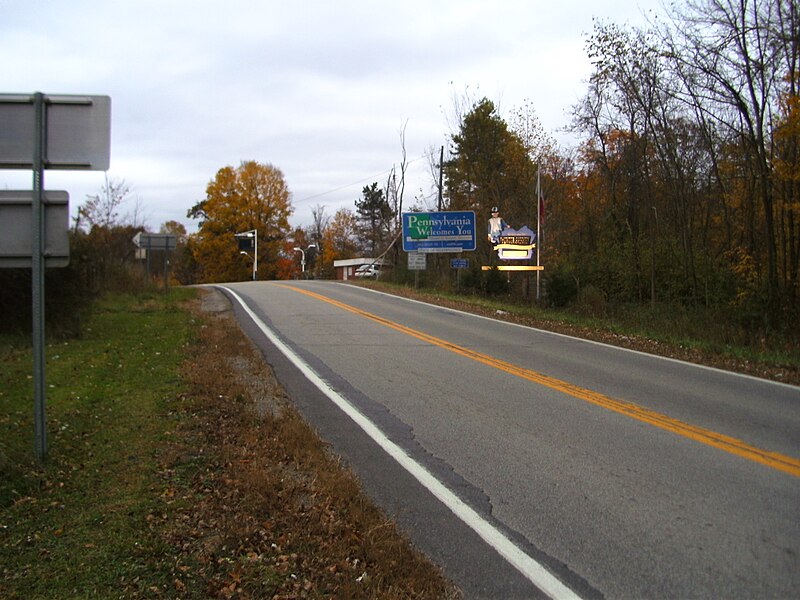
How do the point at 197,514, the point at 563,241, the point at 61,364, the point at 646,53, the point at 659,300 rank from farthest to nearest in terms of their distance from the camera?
the point at 563,241 < the point at 659,300 < the point at 646,53 < the point at 61,364 < the point at 197,514

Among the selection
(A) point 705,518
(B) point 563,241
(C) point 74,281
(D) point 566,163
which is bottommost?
(A) point 705,518

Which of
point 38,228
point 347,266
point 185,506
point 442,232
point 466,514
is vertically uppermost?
point 442,232

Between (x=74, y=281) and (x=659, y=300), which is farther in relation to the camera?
(x=659, y=300)

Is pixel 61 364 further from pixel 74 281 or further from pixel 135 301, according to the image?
pixel 135 301

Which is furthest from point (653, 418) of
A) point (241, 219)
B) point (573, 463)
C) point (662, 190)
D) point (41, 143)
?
point (241, 219)

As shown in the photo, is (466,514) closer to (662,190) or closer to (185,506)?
(185,506)

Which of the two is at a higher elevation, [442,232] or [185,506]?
[442,232]

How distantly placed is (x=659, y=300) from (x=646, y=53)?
30.1 feet

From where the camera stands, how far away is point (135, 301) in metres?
20.7

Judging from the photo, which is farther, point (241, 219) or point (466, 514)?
point (241, 219)

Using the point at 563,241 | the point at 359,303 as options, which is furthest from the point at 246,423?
the point at 563,241

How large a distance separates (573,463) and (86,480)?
13.5 feet

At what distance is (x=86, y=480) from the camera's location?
15.5 feet

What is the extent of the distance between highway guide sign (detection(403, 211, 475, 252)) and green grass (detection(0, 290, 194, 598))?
20.3 metres
